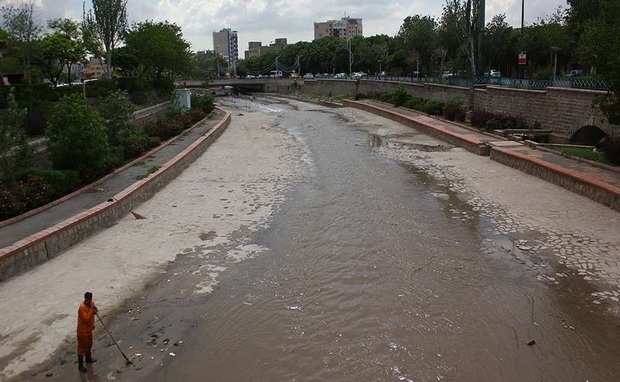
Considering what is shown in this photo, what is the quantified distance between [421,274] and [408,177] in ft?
32.6

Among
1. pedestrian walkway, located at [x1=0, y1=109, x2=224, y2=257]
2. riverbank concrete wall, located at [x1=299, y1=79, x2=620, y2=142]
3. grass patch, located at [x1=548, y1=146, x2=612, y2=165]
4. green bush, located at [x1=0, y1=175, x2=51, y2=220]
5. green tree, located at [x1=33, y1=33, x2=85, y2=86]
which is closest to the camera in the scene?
pedestrian walkway, located at [x1=0, y1=109, x2=224, y2=257]

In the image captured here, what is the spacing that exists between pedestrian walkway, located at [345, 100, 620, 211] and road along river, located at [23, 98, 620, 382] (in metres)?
0.45

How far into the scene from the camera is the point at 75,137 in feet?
54.7

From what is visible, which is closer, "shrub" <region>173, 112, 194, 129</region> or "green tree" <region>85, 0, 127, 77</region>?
A: "shrub" <region>173, 112, 194, 129</region>

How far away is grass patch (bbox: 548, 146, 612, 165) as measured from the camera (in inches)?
743

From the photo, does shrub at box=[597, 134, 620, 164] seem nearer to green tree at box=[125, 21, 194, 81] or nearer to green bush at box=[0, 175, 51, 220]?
green bush at box=[0, 175, 51, 220]

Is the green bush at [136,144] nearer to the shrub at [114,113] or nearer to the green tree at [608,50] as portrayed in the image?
the shrub at [114,113]

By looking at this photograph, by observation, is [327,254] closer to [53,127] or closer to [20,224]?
[20,224]

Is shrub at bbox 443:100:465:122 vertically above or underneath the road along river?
above

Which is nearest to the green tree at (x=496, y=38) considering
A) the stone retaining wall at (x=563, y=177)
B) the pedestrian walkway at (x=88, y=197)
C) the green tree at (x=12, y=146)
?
the stone retaining wall at (x=563, y=177)

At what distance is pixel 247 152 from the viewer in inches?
1110

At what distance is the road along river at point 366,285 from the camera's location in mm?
8039

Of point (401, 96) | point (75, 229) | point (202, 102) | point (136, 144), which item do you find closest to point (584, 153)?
point (75, 229)

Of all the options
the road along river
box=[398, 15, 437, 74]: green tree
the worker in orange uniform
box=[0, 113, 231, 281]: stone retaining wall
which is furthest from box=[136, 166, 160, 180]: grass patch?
box=[398, 15, 437, 74]: green tree
